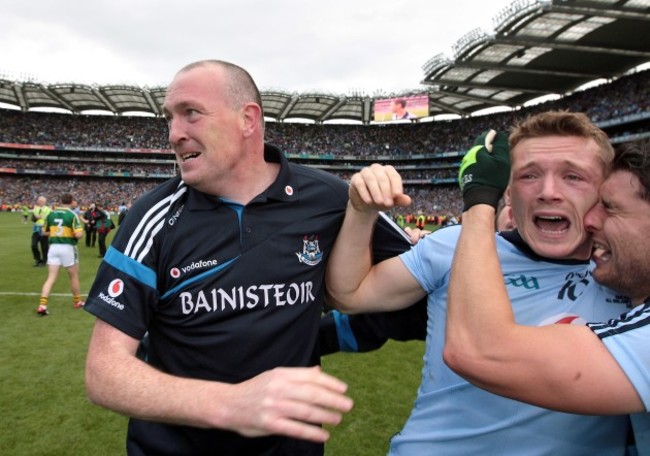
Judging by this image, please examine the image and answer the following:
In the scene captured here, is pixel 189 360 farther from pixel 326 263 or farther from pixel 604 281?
pixel 604 281

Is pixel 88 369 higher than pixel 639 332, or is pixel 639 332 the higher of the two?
pixel 639 332

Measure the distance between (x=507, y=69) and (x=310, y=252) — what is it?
3538cm

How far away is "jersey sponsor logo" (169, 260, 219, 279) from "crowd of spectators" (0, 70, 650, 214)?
52.4m

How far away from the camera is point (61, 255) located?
28.2 feet

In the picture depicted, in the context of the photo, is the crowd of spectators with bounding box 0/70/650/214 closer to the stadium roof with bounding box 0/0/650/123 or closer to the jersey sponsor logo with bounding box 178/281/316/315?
the stadium roof with bounding box 0/0/650/123

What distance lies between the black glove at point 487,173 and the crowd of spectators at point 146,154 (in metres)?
52.1

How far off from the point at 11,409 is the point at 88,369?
425cm

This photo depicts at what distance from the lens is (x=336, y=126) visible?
63656 millimetres

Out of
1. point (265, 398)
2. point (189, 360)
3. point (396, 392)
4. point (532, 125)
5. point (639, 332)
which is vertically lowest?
point (396, 392)

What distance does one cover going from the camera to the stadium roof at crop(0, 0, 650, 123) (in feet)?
82.1

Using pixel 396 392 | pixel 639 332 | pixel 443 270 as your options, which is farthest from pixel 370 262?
pixel 396 392

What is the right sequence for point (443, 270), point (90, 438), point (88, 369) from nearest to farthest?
point (88, 369) → point (443, 270) → point (90, 438)

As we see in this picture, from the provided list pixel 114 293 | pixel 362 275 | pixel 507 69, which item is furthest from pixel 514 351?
pixel 507 69

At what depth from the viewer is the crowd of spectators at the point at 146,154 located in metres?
56.8
